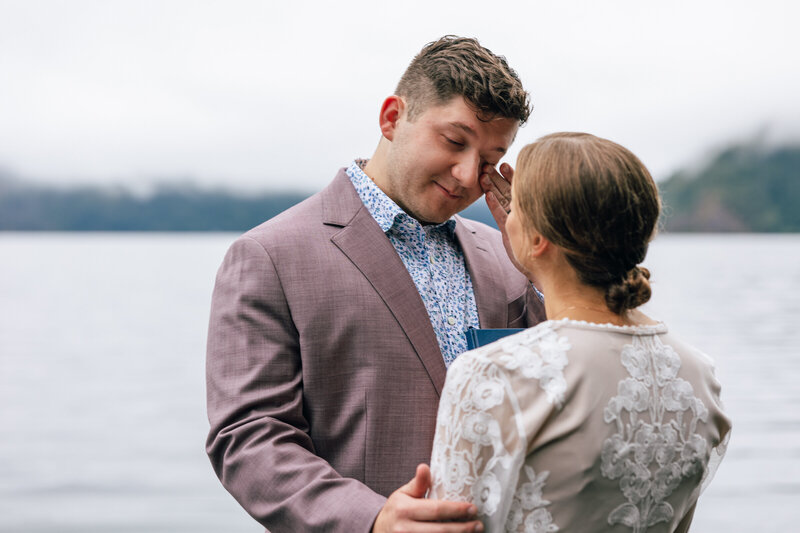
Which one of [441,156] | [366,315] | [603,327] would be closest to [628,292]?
[603,327]

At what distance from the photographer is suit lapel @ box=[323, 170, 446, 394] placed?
5.94ft

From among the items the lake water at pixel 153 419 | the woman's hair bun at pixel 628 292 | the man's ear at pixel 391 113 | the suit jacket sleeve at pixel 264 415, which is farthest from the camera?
the lake water at pixel 153 419

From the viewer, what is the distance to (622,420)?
1.34m

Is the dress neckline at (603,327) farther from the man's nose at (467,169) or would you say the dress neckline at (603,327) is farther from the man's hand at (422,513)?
the man's nose at (467,169)

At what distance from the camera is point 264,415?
167 centimetres

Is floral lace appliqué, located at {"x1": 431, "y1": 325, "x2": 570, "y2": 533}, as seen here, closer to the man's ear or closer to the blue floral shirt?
the blue floral shirt

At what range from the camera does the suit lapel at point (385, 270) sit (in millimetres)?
1812

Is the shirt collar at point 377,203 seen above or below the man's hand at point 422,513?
above

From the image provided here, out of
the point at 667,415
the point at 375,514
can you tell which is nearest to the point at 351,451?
the point at 375,514

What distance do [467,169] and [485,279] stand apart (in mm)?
326

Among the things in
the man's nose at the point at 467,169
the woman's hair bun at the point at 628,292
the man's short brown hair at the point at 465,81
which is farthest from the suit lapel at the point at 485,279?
the woman's hair bun at the point at 628,292

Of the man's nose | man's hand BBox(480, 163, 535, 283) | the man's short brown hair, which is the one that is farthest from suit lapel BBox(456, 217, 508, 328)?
the man's short brown hair

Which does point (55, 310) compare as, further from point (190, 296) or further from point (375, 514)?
point (375, 514)

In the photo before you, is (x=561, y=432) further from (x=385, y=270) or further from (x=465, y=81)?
(x=465, y=81)
